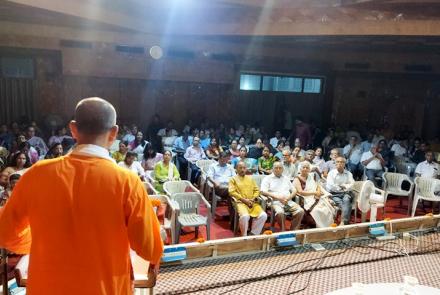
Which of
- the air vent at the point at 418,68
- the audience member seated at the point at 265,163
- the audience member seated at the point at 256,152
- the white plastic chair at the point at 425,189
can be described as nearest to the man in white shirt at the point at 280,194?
the audience member seated at the point at 265,163

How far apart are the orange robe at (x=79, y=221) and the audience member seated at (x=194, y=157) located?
6.31 metres

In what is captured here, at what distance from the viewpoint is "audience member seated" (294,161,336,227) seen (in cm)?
559

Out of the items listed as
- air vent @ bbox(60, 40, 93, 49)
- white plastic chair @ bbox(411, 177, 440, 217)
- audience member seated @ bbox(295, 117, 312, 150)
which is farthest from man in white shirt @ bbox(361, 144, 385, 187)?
air vent @ bbox(60, 40, 93, 49)

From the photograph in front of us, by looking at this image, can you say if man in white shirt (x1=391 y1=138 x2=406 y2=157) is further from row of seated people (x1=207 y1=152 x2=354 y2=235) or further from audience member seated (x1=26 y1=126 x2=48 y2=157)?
audience member seated (x1=26 y1=126 x2=48 y2=157)

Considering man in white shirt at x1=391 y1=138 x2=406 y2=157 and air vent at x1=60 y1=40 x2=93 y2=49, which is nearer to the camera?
man in white shirt at x1=391 y1=138 x2=406 y2=157

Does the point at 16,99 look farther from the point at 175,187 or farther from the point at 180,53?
the point at 175,187

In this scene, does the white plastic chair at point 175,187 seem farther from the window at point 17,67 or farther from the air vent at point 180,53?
the air vent at point 180,53

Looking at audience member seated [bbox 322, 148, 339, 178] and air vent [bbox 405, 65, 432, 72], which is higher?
air vent [bbox 405, 65, 432, 72]

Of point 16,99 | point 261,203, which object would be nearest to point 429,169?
point 261,203

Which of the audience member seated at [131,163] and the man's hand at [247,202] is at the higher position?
the audience member seated at [131,163]

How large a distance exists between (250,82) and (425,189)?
721cm

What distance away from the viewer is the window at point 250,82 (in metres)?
12.8

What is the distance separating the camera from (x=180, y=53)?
1151 cm

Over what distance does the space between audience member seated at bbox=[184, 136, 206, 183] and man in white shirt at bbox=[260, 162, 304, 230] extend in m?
2.27
